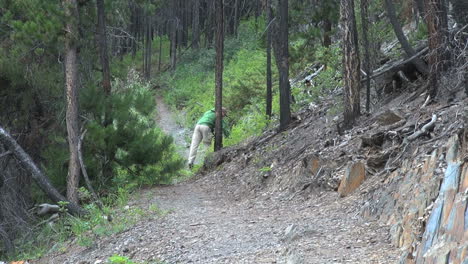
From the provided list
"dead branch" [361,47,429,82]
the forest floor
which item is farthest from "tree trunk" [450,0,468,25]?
the forest floor

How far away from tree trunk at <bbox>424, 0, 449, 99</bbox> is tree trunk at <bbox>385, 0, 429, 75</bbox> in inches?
58.9

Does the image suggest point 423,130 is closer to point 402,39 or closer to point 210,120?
point 402,39

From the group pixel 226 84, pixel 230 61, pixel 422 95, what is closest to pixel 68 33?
pixel 422 95

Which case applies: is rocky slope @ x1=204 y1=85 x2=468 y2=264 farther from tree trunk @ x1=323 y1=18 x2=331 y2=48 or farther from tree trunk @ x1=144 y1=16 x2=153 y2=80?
tree trunk @ x1=144 y1=16 x2=153 y2=80

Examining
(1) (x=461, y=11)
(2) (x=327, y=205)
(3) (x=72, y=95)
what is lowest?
(2) (x=327, y=205)

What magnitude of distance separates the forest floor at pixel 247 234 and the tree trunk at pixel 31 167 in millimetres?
1134

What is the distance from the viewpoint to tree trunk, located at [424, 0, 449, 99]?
9.16 meters

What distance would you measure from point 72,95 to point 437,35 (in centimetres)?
727

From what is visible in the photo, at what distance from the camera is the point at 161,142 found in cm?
1504

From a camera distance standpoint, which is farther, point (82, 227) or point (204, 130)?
point (204, 130)

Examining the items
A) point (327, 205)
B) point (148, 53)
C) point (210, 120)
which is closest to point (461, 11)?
point (327, 205)

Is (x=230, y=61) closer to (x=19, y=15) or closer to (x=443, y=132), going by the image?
(x=19, y=15)

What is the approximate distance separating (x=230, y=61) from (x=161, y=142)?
22.9 m

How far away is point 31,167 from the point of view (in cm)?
1175
